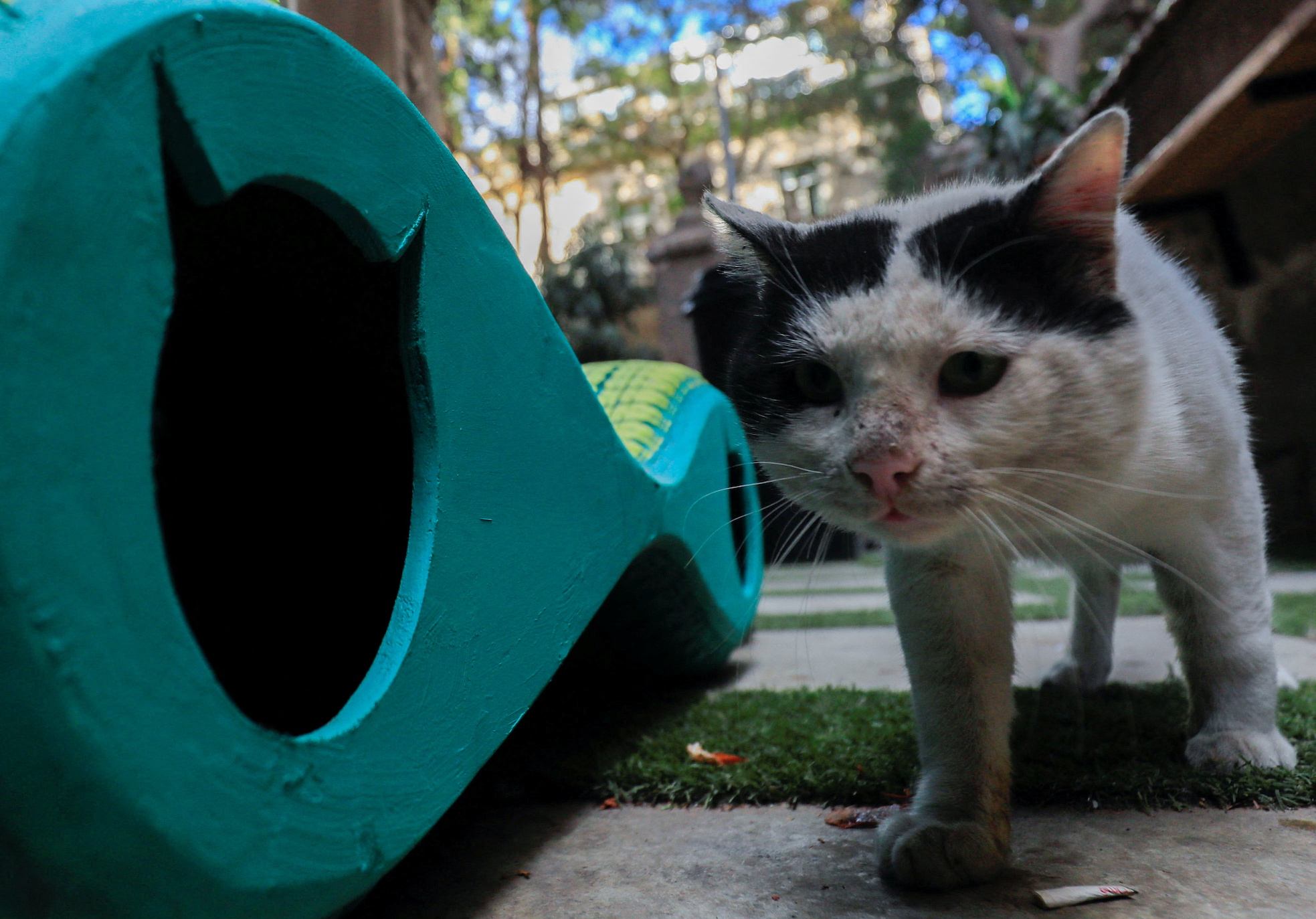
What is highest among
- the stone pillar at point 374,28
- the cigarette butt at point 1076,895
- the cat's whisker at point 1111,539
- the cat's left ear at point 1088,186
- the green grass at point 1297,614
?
the stone pillar at point 374,28

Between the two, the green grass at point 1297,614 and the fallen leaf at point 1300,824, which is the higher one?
the fallen leaf at point 1300,824

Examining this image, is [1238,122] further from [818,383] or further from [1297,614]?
[818,383]

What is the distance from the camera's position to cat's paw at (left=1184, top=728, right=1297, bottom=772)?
4.50ft

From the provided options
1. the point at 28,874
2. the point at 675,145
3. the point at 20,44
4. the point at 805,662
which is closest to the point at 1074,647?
the point at 805,662

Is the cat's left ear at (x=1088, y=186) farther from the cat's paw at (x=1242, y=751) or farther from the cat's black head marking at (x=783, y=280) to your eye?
the cat's paw at (x=1242, y=751)

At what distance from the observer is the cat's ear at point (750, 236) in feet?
4.60

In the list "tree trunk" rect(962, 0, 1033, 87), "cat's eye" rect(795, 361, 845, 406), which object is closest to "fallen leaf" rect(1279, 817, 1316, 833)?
"cat's eye" rect(795, 361, 845, 406)

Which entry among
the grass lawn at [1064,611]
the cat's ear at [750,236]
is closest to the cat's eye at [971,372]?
the cat's ear at [750,236]

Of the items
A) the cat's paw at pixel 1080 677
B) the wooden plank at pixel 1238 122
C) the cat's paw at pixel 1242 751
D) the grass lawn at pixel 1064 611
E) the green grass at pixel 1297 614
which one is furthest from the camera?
the wooden plank at pixel 1238 122

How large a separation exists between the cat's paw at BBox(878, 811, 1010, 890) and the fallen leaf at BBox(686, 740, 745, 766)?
0.48 m

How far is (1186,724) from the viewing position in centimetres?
158

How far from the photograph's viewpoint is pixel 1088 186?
3.92 ft

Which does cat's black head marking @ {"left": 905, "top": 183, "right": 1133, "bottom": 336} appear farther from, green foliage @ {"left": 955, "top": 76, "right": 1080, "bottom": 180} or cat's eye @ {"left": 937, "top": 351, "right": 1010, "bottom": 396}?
green foliage @ {"left": 955, "top": 76, "right": 1080, "bottom": 180}

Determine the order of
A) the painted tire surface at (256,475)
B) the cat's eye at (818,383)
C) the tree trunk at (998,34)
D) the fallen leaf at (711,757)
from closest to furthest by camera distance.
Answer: the painted tire surface at (256,475)
the cat's eye at (818,383)
the fallen leaf at (711,757)
the tree trunk at (998,34)
